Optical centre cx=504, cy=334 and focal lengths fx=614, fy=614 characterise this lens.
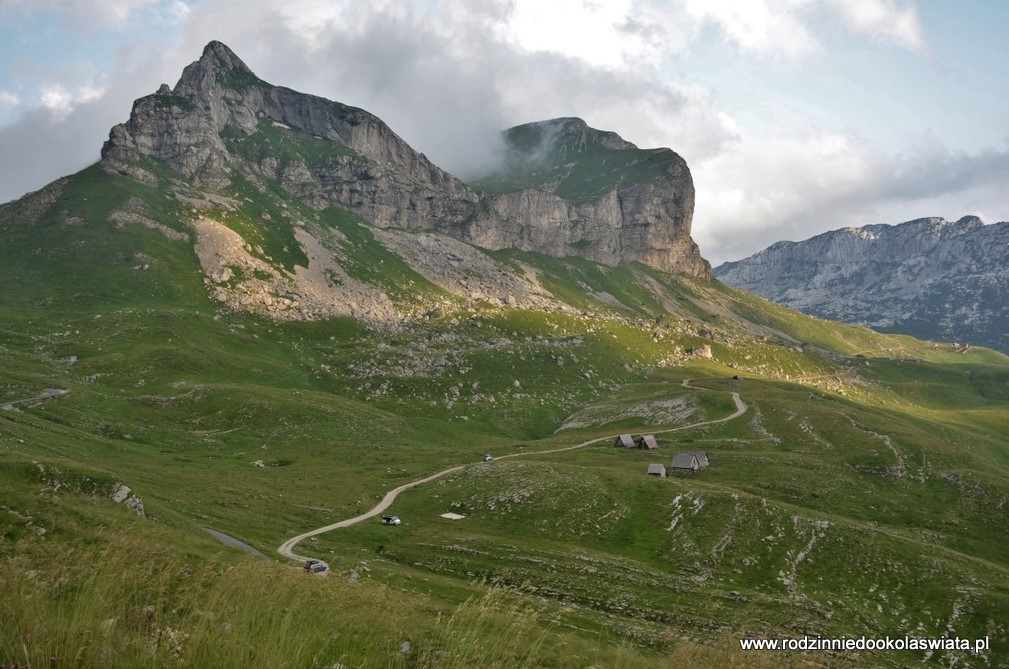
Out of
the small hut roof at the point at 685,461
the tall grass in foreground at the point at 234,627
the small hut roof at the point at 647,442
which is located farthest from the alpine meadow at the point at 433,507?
the small hut roof at the point at 685,461

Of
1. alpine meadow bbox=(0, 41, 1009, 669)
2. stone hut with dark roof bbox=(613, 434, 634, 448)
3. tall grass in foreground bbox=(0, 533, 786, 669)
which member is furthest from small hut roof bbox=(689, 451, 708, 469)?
tall grass in foreground bbox=(0, 533, 786, 669)

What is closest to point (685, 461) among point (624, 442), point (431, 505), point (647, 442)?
point (647, 442)

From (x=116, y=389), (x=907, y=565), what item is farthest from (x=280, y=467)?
(x=907, y=565)

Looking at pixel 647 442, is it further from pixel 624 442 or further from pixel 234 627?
pixel 234 627

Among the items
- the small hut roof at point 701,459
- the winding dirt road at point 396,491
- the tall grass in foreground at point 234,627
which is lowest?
the small hut roof at point 701,459

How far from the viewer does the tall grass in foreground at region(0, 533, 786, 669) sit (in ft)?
24.1

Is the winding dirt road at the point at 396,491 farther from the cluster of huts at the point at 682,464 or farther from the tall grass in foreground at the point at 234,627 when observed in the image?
the tall grass in foreground at the point at 234,627

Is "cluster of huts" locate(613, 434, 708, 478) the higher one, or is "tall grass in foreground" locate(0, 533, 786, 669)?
"tall grass in foreground" locate(0, 533, 786, 669)

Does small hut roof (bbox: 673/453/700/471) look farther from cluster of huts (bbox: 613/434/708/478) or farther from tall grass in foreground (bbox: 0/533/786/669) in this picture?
tall grass in foreground (bbox: 0/533/786/669)

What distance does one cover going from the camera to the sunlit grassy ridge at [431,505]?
9.88 metres

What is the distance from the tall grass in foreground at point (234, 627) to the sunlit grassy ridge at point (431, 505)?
50 mm

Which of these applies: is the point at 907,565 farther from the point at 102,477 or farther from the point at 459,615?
the point at 102,477

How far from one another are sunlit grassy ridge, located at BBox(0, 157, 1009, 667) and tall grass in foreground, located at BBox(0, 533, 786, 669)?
5 cm

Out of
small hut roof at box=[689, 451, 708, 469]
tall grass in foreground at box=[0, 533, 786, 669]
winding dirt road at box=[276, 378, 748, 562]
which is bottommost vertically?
small hut roof at box=[689, 451, 708, 469]
